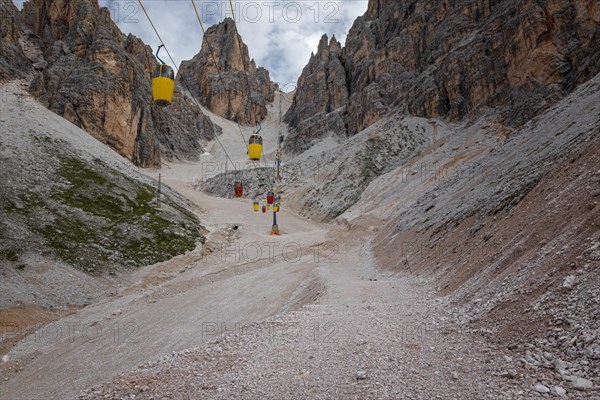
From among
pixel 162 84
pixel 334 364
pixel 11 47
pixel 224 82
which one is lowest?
pixel 334 364

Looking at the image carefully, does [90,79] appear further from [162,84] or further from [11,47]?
[162,84]

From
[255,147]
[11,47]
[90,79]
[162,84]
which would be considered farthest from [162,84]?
[11,47]

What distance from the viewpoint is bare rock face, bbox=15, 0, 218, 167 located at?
6669 centimetres

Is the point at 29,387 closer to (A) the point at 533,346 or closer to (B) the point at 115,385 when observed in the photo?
(B) the point at 115,385

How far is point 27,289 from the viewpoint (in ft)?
62.5

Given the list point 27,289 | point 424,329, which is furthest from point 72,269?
point 424,329

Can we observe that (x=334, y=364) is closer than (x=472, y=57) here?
Yes

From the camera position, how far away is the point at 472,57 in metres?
62.1

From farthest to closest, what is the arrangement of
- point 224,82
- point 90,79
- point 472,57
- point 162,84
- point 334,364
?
point 224,82, point 90,79, point 472,57, point 162,84, point 334,364

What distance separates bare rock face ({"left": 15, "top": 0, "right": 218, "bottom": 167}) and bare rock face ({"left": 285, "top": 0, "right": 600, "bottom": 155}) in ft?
167

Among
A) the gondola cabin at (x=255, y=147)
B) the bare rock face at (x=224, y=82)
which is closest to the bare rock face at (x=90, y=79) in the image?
the gondola cabin at (x=255, y=147)

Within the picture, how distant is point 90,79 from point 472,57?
70.3m

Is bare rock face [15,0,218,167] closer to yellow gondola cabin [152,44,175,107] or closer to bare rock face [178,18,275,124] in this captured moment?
yellow gondola cabin [152,44,175,107]

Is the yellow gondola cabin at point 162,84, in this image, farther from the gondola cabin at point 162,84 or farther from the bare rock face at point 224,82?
the bare rock face at point 224,82
